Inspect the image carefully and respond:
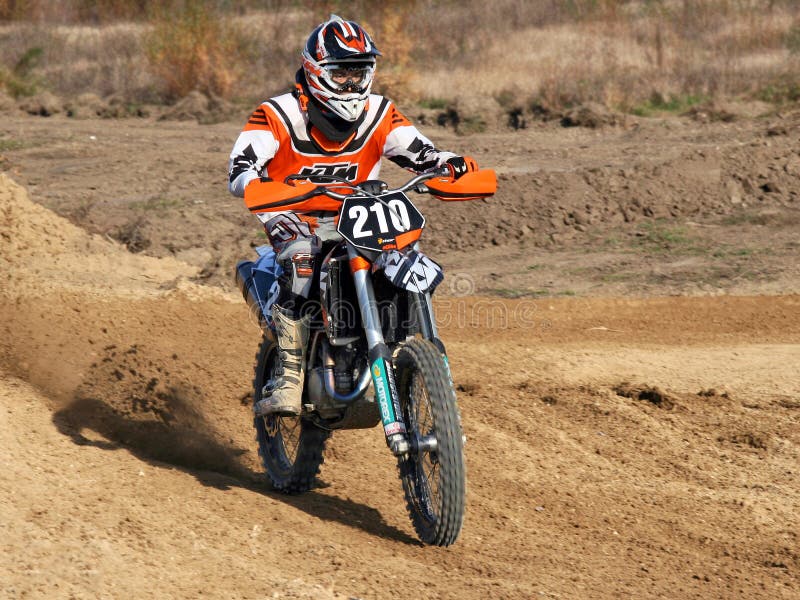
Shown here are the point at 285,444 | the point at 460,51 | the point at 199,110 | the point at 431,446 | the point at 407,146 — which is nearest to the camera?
the point at 431,446

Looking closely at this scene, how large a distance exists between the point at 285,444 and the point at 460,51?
16075 millimetres

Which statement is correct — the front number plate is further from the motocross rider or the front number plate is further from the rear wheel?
the rear wheel

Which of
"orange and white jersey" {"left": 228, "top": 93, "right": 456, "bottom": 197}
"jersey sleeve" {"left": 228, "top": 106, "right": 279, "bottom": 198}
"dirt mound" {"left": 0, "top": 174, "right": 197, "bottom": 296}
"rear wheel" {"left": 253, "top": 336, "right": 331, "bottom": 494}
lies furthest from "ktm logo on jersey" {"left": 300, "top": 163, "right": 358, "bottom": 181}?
"dirt mound" {"left": 0, "top": 174, "right": 197, "bottom": 296}

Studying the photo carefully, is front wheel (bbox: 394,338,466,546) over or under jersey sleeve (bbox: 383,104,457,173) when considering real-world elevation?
under

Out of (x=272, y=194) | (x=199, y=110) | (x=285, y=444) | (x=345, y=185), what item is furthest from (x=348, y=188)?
(x=199, y=110)

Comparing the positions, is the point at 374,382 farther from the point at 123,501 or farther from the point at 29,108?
the point at 29,108

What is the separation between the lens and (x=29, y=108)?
18.1 meters

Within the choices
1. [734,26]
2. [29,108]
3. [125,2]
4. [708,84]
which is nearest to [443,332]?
[708,84]

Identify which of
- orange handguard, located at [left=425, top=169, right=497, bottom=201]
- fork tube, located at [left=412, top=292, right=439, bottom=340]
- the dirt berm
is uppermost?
orange handguard, located at [left=425, top=169, right=497, bottom=201]

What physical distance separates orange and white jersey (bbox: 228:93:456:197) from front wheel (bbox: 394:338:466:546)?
1239mm

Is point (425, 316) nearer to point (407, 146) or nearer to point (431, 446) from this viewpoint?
point (431, 446)

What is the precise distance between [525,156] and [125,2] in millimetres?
14390

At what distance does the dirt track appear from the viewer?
455 centimetres

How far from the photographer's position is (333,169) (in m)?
5.78
